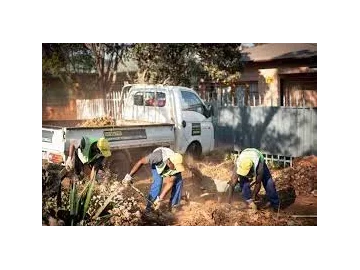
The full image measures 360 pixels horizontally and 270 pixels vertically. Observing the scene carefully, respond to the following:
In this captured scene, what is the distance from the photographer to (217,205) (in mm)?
7887

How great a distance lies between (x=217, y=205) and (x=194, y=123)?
4.22ft

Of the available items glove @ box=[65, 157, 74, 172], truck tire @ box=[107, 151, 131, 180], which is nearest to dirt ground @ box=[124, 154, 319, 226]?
truck tire @ box=[107, 151, 131, 180]

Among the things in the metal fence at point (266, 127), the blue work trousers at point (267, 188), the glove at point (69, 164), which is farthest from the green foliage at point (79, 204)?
the blue work trousers at point (267, 188)

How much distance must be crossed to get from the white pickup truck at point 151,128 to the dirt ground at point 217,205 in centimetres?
40

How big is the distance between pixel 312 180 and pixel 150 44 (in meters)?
3.12

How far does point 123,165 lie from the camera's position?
7.87 metres

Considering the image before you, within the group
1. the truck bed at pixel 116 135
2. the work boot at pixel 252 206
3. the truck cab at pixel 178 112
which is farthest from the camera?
the truck cab at pixel 178 112

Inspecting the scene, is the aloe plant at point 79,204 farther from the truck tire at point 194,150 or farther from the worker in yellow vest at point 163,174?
the truck tire at point 194,150

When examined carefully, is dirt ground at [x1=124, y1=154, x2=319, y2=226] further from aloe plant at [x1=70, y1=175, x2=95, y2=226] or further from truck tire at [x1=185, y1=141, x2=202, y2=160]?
aloe plant at [x1=70, y1=175, x2=95, y2=226]

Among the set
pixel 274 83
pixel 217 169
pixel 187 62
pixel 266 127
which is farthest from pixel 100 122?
pixel 274 83

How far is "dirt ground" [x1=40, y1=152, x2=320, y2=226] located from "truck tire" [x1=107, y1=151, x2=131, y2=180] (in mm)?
180

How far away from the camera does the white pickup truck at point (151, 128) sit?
7.77 metres

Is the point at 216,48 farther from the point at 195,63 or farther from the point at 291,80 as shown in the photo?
the point at 291,80

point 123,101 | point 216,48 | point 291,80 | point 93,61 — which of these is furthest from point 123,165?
point 291,80
